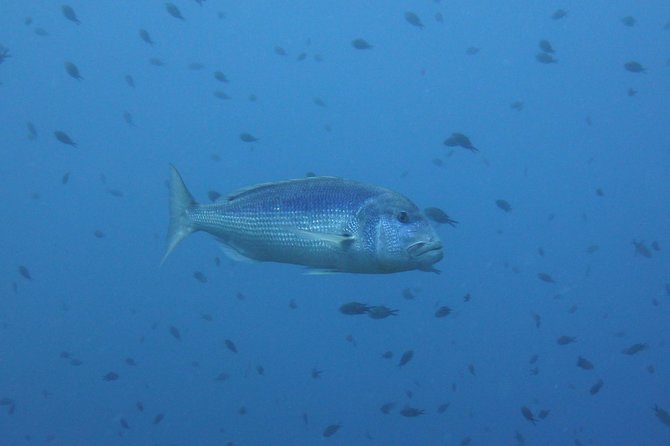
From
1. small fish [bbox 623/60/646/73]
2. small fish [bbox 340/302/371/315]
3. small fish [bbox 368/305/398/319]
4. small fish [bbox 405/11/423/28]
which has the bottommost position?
small fish [bbox 368/305/398/319]

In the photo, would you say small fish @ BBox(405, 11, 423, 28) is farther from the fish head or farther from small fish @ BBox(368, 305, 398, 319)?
the fish head

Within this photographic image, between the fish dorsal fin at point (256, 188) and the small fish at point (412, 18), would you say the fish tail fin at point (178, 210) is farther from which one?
the small fish at point (412, 18)

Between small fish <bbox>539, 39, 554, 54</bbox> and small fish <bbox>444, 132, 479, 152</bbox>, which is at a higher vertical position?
small fish <bbox>539, 39, 554, 54</bbox>

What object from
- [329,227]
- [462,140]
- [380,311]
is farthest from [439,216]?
[329,227]

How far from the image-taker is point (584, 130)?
53.8m

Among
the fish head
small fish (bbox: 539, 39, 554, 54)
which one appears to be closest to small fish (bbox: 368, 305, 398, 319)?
the fish head

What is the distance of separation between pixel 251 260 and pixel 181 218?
63cm

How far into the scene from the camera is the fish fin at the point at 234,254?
3.45 m

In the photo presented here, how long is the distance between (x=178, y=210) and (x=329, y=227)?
1246mm

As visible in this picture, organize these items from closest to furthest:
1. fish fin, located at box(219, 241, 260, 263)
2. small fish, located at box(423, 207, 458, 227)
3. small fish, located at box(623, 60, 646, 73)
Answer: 1. fish fin, located at box(219, 241, 260, 263)
2. small fish, located at box(423, 207, 458, 227)
3. small fish, located at box(623, 60, 646, 73)

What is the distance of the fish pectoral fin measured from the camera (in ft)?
9.78

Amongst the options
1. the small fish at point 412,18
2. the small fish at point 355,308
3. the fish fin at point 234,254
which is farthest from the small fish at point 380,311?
the small fish at point 412,18

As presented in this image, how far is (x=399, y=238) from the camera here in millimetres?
2973

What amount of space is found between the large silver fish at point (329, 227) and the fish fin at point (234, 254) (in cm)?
1
